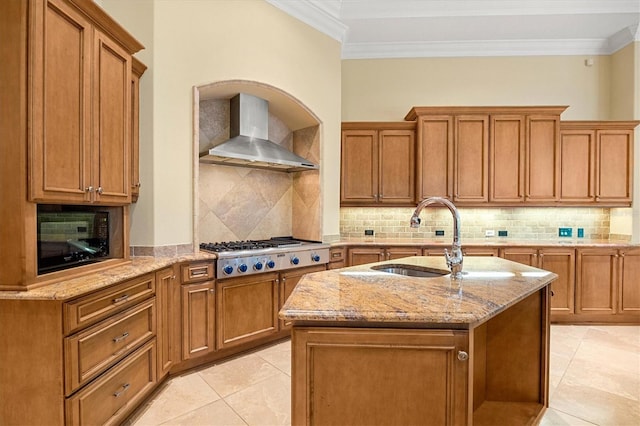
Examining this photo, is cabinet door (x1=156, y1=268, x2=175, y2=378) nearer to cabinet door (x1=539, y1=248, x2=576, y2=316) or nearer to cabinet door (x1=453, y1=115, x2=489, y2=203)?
cabinet door (x1=453, y1=115, x2=489, y2=203)

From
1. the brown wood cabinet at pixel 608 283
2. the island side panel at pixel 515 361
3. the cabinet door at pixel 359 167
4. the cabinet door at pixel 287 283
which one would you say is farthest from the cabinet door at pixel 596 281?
the cabinet door at pixel 287 283

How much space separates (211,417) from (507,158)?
439 cm

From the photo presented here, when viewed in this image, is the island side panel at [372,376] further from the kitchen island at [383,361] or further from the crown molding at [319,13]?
the crown molding at [319,13]

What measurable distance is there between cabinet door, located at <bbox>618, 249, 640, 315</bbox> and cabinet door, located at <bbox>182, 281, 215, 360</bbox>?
473cm

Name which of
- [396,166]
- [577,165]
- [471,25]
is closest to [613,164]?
[577,165]

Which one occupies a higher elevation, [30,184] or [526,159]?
[526,159]

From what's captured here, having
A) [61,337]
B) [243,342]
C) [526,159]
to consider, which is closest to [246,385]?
[243,342]

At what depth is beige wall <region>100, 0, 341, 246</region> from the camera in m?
2.80

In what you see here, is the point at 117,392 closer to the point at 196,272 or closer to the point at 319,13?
the point at 196,272

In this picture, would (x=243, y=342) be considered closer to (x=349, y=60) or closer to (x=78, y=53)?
(x=78, y=53)

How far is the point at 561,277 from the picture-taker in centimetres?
407

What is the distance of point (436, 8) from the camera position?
4.18m

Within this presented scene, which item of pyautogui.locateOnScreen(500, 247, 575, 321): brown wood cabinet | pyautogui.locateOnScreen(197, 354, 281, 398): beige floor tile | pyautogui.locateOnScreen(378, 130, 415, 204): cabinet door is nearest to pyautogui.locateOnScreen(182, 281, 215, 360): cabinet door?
pyautogui.locateOnScreen(197, 354, 281, 398): beige floor tile

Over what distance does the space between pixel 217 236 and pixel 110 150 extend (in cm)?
160
